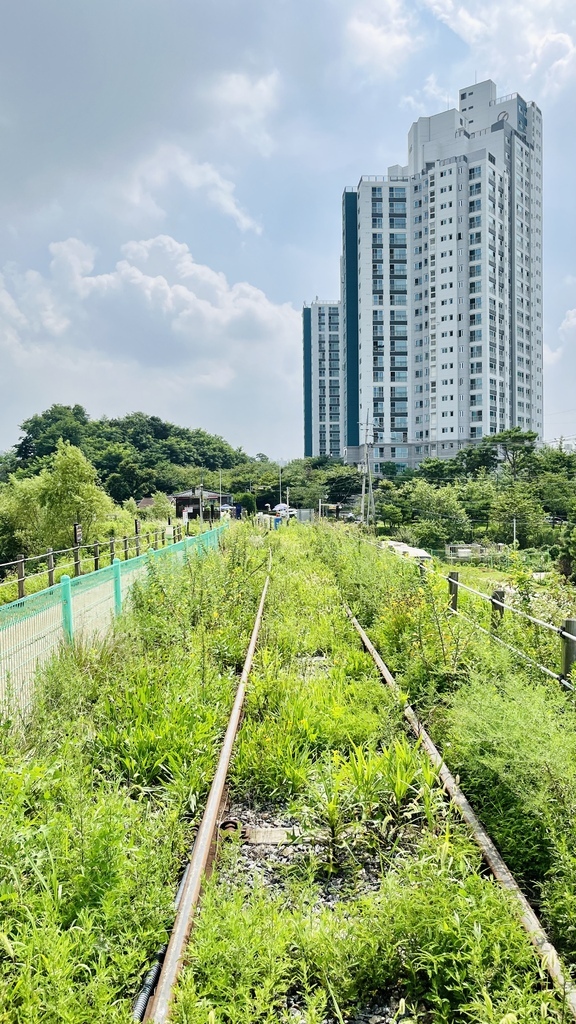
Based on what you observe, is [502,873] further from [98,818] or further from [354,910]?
[98,818]

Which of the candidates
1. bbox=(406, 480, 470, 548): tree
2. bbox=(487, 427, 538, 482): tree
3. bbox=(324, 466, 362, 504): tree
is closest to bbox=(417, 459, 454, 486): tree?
bbox=(487, 427, 538, 482): tree

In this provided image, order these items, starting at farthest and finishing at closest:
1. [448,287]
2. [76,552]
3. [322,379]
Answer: [322,379] → [448,287] → [76,552]

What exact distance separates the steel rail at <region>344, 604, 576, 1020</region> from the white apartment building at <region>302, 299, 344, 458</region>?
133 metres

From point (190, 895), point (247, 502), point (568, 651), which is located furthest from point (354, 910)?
point (247, 502)

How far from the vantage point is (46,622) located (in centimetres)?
654

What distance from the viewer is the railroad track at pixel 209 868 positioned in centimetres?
233

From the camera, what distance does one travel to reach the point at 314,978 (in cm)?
255

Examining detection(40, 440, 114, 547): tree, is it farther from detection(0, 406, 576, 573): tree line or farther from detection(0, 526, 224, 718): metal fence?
detection(0, 526, 224, 718): metal fence

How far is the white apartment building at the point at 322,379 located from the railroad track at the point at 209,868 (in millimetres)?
133387

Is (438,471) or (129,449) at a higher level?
(129,449)

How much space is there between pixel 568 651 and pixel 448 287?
8898cm

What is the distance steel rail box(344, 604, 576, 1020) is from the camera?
2.35 meters

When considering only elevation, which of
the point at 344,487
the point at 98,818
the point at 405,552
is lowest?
the point at 98,818

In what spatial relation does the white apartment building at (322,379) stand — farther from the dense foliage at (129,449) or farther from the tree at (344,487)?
the tree at (344,487)
